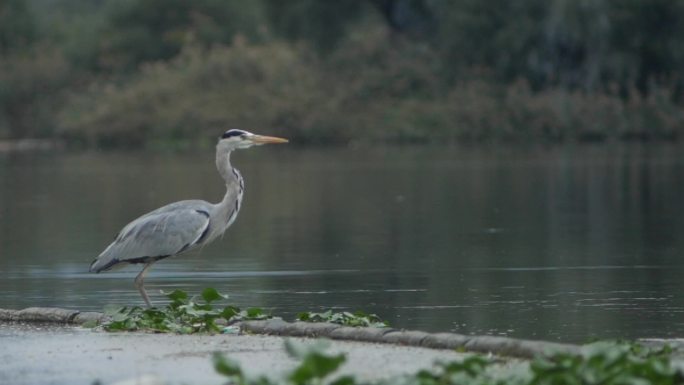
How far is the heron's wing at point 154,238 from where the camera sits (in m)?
13.7

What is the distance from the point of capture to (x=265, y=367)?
10.1m

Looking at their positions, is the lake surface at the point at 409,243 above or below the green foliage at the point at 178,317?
below

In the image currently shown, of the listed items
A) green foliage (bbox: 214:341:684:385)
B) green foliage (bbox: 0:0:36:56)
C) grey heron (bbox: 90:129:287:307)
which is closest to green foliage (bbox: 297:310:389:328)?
grey heron (bbox: 90:129:287:307)

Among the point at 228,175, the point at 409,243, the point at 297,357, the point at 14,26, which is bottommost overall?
the point at 409,243

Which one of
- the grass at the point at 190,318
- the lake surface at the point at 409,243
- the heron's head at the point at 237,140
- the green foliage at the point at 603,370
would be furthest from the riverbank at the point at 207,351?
the heron's head at the point at 237,140

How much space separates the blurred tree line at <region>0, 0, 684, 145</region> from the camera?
6066 cm

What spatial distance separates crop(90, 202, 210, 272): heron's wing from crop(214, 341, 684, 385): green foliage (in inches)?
191

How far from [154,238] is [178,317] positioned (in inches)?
52.1

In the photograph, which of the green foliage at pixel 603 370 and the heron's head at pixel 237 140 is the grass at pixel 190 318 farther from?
the green foliage at pixel 603 370

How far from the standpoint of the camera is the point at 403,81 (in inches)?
2606

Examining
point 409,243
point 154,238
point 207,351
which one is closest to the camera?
point 207,351

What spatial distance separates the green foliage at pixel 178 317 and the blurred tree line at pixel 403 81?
46.5 meters

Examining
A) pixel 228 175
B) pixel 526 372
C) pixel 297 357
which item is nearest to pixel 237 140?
pixel 228 175

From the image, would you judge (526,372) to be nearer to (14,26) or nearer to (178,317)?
(178,317)
